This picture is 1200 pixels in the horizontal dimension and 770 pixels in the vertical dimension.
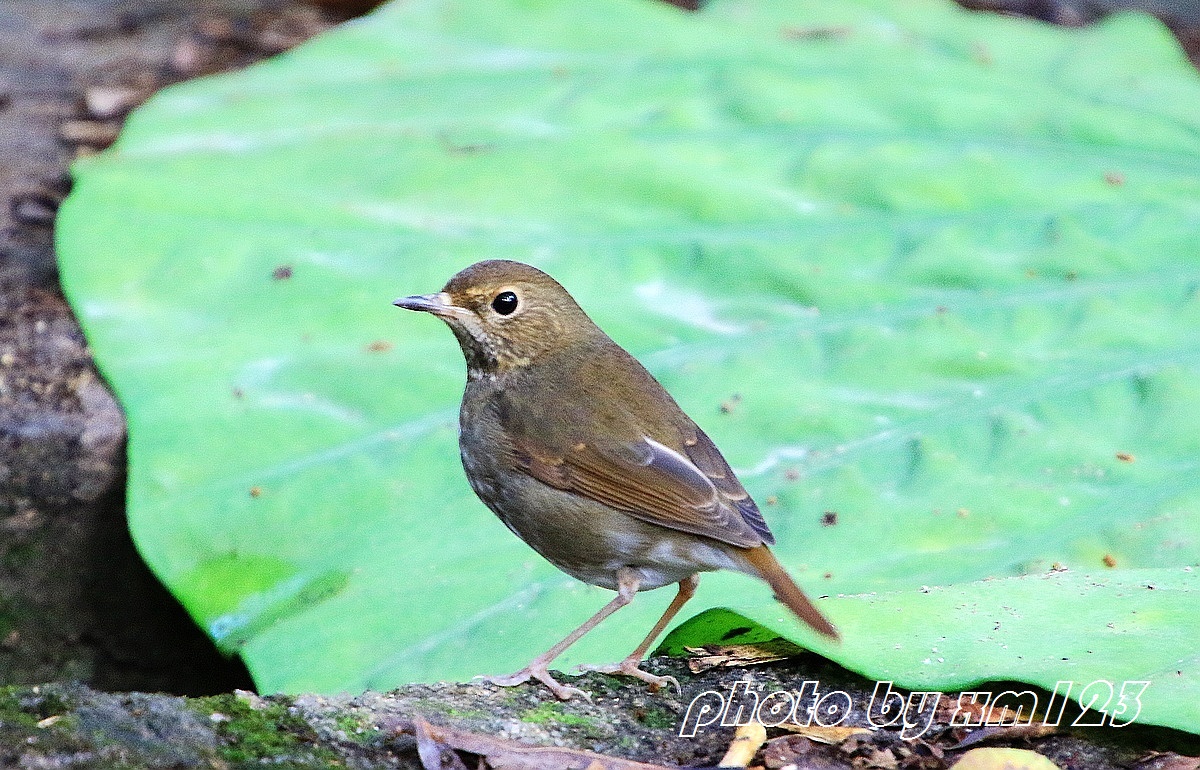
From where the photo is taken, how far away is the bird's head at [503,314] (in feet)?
11.3

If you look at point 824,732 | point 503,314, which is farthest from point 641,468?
point 824,732

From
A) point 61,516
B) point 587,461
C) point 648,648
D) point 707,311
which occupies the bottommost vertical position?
point 61,516

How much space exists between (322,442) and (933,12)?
3479 mm

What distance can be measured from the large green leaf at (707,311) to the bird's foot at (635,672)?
226 millimetres

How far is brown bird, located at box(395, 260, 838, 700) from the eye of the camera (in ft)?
9.96

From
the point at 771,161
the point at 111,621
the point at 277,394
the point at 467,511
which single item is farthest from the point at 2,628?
the point at 771,161

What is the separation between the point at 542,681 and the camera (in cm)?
270

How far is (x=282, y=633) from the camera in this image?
344 centimetres

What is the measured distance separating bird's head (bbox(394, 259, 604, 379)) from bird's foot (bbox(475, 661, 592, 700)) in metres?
0.93

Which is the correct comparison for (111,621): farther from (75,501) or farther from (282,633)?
(282,633)

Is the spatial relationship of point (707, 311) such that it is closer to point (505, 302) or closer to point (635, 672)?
point (505, 302)

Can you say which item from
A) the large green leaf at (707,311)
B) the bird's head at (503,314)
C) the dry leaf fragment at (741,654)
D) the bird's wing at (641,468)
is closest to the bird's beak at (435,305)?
the bird's head at (503,314)

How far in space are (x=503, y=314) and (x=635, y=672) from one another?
1075mm

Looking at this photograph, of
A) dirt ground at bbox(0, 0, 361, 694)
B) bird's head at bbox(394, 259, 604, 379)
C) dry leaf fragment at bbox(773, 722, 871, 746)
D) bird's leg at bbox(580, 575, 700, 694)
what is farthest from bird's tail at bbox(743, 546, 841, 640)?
dirt ground at bbox(0, 0, 361, 694)
